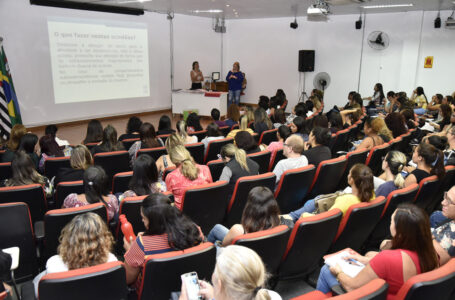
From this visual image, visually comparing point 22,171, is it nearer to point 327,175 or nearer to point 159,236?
point 159,236

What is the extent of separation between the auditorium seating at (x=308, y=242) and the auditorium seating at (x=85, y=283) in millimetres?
1157

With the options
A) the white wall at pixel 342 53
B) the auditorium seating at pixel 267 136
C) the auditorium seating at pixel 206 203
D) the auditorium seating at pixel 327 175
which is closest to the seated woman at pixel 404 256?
the auditorium seating at pixel 206 203

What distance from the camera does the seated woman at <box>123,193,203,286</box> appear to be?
7.15ft

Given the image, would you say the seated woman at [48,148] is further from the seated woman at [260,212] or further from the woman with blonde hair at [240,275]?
the woman with blonde hair at [240,275]

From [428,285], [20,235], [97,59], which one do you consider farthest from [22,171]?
[97,59]

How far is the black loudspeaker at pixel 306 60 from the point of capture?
12.7m

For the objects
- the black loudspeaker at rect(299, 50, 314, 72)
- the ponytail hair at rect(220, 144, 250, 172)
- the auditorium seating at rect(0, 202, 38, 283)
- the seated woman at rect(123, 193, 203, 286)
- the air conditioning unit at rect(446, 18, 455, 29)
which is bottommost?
the auditorium seating at rect(0, 202, 38, 283)

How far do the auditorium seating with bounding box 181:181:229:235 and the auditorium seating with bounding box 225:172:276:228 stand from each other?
97mm

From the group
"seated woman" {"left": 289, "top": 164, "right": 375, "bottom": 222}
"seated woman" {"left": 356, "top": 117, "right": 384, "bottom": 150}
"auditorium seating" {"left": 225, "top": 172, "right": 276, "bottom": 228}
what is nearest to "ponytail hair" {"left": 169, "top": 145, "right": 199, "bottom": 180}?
"auditorium seating" {"left": 225, "top": 172, "right": 276, "bottom": 228}

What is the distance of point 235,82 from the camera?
43.2 ft

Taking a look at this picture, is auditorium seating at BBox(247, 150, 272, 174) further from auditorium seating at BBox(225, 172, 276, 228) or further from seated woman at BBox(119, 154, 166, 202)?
seated woman at BBox(119, 154, 166, 202)

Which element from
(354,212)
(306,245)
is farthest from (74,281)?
(354,212)

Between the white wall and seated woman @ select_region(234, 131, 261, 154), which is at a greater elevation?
the white wall

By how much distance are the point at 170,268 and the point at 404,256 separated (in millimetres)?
1265
